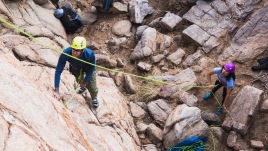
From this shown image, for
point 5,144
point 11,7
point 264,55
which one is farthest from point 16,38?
point 264,55

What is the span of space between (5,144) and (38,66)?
13.5 ft

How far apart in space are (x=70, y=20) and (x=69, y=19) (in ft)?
0.25

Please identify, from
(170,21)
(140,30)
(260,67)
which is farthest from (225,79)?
(140,30)

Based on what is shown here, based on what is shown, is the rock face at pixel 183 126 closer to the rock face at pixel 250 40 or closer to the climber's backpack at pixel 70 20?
the rock face at pixel 250 40

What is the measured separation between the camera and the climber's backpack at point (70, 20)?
36.0 feet

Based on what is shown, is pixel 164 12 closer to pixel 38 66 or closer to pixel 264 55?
pixel 264 55

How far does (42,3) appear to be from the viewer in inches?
428

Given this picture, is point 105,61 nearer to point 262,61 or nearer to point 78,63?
point 78,63

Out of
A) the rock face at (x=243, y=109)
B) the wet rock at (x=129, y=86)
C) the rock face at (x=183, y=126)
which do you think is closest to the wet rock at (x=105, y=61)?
the wet rock at (x=129, y=86)

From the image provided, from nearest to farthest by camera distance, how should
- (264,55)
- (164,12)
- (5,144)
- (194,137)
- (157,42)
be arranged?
(5,144) < (194,137) < (264,55) < (157,42) < (164,12)

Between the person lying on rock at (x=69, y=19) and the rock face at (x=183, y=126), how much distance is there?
5.39 meters

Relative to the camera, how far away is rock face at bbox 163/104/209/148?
299 inches

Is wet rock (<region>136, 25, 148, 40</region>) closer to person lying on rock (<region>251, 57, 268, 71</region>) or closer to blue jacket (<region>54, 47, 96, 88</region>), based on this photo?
person lying on rock (<region>251, 57, 268, 71</region>)

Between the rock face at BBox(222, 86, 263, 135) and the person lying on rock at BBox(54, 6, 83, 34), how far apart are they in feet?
20.7
